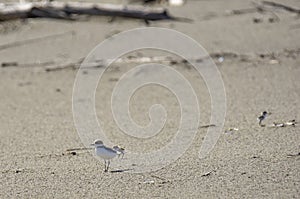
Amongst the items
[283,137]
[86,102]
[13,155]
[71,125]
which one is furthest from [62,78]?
[283,137]

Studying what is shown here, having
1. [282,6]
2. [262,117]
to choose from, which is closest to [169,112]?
[262,117]

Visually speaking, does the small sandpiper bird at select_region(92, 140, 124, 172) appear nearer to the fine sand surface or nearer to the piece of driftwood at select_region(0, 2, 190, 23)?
the fine sand surface

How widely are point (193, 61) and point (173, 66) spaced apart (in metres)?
0.20

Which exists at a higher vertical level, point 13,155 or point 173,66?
point 13,155

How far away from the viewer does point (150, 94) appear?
6.12 m

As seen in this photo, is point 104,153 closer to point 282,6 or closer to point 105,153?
point 105,153

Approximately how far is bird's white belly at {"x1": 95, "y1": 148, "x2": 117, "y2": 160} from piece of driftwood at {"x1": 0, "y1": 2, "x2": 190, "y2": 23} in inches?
155

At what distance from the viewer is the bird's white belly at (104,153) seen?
14.1 feet

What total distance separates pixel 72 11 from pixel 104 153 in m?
4.01

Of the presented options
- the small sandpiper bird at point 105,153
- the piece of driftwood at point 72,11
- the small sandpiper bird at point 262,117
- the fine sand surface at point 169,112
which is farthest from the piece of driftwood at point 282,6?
the small sandpiper bird at point 105,153

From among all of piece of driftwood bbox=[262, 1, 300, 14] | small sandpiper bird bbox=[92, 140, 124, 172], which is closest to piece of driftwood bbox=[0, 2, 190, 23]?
piece of driftwood bbox=[262, 1, 300, 14]

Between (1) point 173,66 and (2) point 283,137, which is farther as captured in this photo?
(1) point 173,66

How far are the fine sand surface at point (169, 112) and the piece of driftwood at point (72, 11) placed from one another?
0.08 meters

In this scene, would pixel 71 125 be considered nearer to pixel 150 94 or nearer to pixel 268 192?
pixel 150 94
